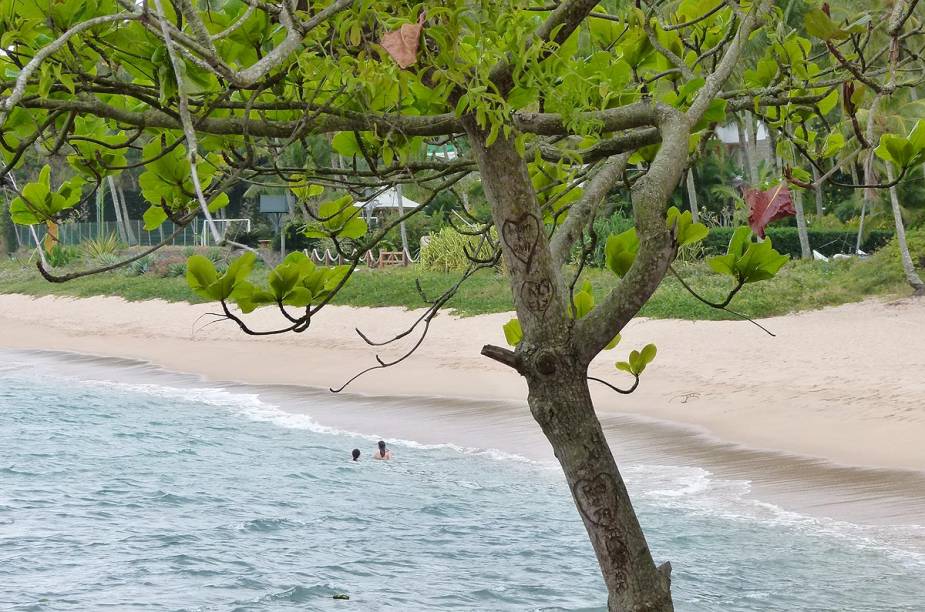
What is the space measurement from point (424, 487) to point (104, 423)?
8.88 metres

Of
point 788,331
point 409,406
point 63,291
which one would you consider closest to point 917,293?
point 788,331

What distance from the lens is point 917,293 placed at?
2311 centimetres

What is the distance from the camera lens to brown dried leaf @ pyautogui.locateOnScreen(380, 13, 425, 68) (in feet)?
6.41

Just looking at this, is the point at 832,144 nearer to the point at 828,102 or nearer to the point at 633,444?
the point at 828,102

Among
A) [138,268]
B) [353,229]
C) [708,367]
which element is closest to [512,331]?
[353,229]

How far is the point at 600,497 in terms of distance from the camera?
2.31m

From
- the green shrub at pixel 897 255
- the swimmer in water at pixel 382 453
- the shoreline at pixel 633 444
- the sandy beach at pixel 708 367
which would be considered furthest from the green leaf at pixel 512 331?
the green shrub at pixel 897 255

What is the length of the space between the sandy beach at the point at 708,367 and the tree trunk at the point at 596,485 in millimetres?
12508

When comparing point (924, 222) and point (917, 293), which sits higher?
point (924, 222)

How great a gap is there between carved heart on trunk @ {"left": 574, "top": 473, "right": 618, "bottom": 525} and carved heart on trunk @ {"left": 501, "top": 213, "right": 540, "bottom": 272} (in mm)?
445

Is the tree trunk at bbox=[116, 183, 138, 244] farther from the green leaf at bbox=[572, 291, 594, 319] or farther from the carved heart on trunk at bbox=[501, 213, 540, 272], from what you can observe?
the carved heart on trunk at bbox=[501, 213, 540, 272]

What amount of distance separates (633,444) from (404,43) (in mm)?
15220

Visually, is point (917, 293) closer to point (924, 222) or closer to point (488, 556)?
A: point (924, 222)

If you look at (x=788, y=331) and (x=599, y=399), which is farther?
(x=788, y=331)
